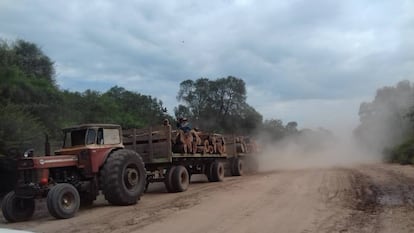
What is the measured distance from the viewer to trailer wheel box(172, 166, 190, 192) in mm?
19141

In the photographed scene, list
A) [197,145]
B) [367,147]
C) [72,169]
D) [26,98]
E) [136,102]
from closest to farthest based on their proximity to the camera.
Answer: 1. [72,169]
2. [197,145]
3. [26,98]
4. [367,147]
5. [136,102]

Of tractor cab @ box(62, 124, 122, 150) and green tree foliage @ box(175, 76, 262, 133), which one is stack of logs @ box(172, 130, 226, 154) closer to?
tractor cab @ box(62, 124, 122, 150)

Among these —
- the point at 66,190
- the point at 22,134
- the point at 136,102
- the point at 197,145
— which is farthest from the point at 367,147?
the point at 66,190

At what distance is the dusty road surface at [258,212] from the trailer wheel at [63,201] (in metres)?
0.24

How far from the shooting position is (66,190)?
1333cm

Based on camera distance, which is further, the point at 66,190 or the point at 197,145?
the point at 197,145

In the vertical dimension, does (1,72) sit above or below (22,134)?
above

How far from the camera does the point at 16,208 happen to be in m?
13.7

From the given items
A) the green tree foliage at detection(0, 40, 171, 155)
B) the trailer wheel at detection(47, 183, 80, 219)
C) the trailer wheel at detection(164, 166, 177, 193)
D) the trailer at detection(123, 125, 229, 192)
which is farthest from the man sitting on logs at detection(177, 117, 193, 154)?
the trailer wheel at detection(47, 183, 80, 219)

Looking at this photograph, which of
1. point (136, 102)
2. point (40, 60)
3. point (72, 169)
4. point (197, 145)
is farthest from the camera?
point (136, 102)

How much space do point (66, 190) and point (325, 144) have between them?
1566 inches

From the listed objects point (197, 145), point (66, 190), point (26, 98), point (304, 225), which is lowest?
point (304, 225)

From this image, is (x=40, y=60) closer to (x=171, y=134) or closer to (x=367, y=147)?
(x=171, y=134)

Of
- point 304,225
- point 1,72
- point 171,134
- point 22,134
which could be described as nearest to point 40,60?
point 1,72
